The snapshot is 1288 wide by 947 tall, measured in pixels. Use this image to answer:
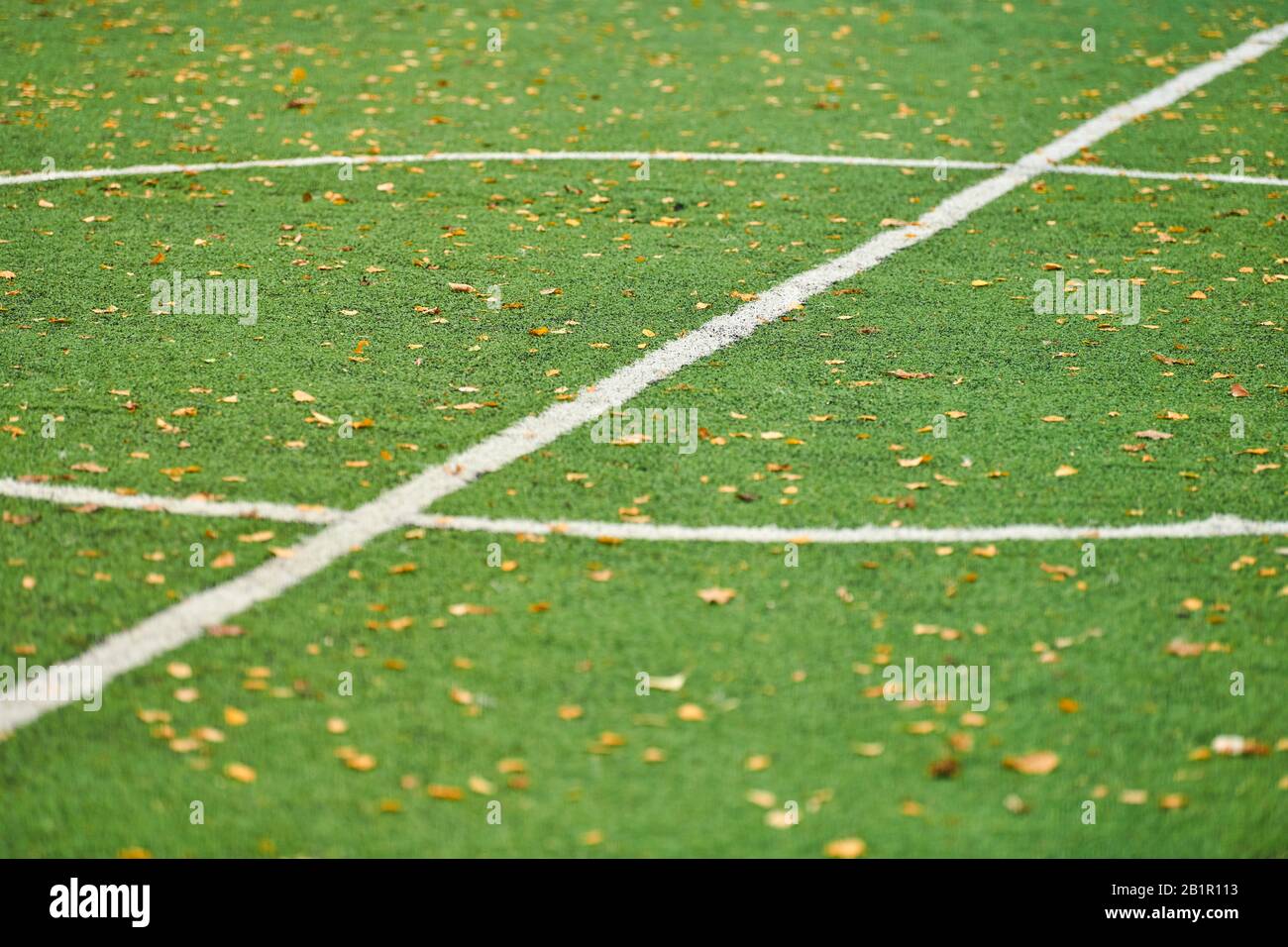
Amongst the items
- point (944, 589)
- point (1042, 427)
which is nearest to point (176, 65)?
point (1042, 427)

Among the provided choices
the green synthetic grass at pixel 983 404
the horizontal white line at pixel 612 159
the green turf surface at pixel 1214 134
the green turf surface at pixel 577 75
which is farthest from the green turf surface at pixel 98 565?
the green turf surface at pixel 1214 134

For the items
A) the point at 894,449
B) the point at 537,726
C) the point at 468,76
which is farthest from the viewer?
the point at 468,76

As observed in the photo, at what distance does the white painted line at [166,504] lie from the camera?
550 centimetres

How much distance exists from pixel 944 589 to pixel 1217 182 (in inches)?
248

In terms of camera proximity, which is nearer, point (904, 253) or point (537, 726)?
point (537, 726)

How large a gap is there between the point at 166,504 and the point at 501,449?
4.66ft

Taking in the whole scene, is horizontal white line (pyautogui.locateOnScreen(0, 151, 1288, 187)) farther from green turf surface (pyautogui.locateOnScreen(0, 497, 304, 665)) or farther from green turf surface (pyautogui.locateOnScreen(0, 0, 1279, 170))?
green turf surface (pyautogui.locateOnScreen(0, 497, 304, 665))

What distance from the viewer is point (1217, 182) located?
994cm

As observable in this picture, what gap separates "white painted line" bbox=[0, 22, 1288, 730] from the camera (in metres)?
4.66

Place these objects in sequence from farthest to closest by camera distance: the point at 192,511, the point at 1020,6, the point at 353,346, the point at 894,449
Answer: the point at 1020,6 → the point at 353,346 → the point at 894,449 → the point at 192,511

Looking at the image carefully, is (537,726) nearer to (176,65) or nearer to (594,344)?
(594,344)

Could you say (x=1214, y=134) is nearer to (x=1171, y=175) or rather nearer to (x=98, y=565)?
(x=1171, y=175)

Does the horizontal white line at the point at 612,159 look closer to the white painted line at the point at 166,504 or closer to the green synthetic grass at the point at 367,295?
the green synthetic grass at the point at 367,295
